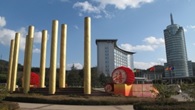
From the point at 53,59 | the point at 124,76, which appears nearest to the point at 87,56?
the point at 53,59

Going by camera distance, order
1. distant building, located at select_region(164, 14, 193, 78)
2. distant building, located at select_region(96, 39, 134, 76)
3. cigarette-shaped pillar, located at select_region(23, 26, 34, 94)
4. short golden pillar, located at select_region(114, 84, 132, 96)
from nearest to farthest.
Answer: short golden pillar, located at select_region(114, 84, 132, 96) < cigarette-shaped pillar, located at select_region(23, 26, 34, 94) < distant building, located at select_region(164, 14, 193, 78) < distant building, located at select_region(96, 39, 134, 76)

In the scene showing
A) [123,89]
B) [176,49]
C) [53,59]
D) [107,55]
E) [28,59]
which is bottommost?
[123,89]

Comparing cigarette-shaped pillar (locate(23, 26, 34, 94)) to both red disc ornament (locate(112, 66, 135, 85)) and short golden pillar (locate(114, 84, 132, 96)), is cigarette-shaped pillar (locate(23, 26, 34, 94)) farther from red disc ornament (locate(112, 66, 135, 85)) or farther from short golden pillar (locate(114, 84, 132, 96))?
short golden pillar (locate(114, 84, 132, 96))

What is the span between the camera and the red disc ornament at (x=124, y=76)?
731 inches

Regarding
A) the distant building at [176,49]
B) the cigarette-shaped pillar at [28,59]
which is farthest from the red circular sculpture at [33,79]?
the distant building at [176,49]

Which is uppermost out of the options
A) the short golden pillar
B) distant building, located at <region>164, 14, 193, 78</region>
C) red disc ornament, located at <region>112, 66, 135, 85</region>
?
distant building, located at <region>164, 14, 193, 78</region>

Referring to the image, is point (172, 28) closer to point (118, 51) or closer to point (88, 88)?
point (118, 51)

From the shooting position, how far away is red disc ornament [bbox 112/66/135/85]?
61.0 feet

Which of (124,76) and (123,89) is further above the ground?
(124,76)

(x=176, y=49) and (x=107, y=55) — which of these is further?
(x=107, y=55)

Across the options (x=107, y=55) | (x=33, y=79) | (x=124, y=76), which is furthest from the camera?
(x=107, y=55)

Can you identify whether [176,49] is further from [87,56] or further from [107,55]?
[87,56]

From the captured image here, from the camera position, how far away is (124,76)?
18781 millimetres

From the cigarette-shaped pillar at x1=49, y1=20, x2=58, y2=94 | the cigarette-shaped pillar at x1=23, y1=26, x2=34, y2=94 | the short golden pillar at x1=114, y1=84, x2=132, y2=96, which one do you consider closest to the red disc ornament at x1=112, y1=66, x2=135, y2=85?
the short golden pillar at x1=114, y1=84, x2=132, y2=96
